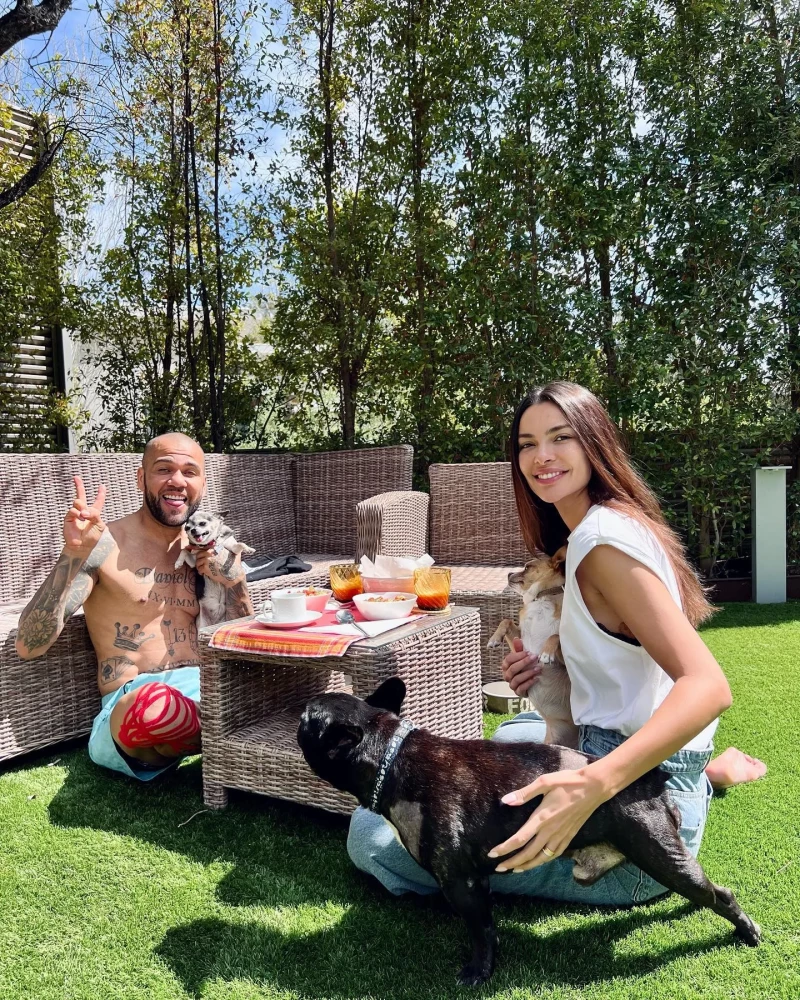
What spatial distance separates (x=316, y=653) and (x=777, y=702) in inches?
83.7

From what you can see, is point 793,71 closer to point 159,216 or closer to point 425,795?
point 159,216

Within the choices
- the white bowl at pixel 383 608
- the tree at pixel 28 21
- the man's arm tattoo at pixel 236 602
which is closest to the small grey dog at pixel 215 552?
the man's arm tattoo at pixel 236 602

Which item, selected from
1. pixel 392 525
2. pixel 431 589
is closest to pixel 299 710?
pixel 431 589

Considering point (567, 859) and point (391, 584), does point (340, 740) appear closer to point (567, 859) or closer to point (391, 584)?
point (567, 859)

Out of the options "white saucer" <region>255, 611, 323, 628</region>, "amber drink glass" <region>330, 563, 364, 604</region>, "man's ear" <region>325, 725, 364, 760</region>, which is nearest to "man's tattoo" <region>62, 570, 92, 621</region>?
"white saucer" <region>255, 611, 323, 628</region>

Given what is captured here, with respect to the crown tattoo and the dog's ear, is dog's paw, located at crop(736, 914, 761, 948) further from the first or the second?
the crown tattoo

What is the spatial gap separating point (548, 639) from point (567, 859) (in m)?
0.47

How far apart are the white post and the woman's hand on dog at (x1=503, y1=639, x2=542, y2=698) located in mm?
3703

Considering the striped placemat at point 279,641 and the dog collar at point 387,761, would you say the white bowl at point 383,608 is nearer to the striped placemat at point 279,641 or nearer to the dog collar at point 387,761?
the striped placemat at point 279,641

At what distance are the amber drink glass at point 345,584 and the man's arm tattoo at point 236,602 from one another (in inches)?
15.6

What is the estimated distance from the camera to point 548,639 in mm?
1675

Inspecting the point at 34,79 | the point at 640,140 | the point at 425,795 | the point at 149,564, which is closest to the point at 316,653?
the point at 425,795

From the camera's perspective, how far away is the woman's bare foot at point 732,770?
7.12 ft

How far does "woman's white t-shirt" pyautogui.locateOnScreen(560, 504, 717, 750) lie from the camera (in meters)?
1.35
